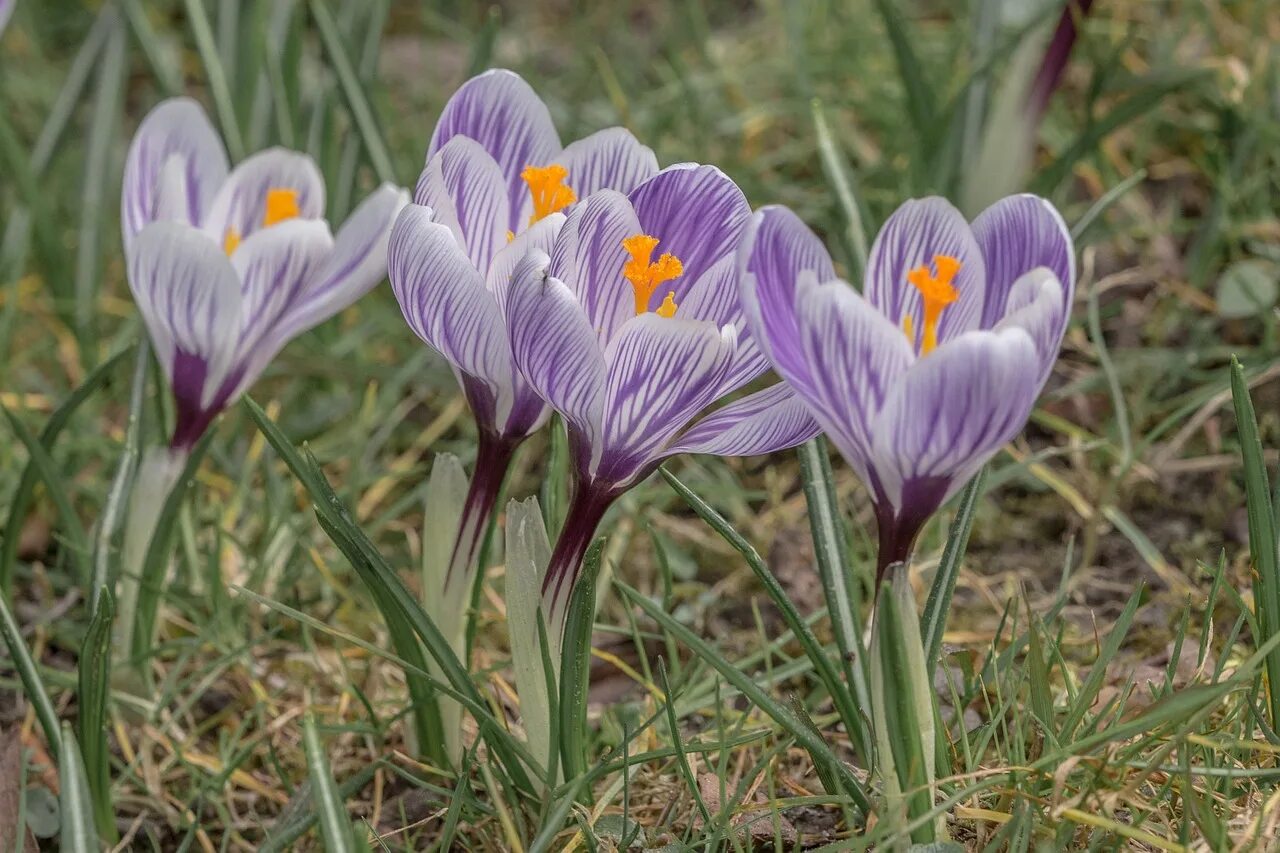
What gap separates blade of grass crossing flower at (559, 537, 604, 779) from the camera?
1.20 metres

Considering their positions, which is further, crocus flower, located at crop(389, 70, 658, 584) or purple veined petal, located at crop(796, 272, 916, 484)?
crocus flower, located at crop(389, 70, 658, 584)

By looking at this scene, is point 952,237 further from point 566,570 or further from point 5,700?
point 5,700

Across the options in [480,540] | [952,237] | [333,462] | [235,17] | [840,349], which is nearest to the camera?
[840,349]

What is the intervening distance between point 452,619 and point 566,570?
0.64ft

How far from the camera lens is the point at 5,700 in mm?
1693

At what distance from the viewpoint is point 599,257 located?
1183 mm

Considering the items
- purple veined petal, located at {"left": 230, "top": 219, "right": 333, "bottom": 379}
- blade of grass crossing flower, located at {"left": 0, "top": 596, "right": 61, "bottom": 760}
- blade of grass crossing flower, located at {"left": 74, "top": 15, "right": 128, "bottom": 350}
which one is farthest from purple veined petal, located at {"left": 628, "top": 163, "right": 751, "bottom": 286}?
blade of grass crossing flower, located at {"left": 74, "top": 15, "right": 128, "bottom": 350}

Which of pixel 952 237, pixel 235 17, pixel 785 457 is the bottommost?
pixel 785 457

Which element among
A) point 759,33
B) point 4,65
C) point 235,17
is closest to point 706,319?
point 235,17

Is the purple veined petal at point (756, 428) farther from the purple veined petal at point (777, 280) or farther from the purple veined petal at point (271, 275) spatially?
the purple veined petal at point (271, 275)

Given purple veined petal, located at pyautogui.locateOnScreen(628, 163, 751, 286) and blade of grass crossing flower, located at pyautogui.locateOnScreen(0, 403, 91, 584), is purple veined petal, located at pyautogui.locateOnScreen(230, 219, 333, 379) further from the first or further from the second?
purple veined petal, located at pyautogui.locateOnScreen(628, 163, 751, 286)

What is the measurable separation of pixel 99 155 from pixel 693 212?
156 centimetres

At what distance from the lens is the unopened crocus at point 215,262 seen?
1479 mm

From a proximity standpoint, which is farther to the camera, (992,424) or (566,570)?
(566,570)
